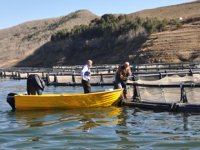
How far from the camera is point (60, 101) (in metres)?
19.9

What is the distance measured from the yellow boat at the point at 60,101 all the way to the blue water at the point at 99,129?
44 cm

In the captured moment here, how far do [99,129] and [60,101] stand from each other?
578 cm

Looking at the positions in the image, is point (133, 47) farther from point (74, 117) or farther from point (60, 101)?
point (74, 117)

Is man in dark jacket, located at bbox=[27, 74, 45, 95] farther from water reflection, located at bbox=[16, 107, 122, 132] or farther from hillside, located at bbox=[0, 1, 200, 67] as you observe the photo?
hillside, located at bbox=[0, 1, 200, 67]

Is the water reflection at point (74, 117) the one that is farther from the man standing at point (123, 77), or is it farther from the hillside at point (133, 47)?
the hillside at point (133, 47)

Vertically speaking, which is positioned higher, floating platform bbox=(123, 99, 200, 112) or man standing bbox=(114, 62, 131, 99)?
man standing bbox=(114, 62, 131, 99)

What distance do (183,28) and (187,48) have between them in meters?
11.1

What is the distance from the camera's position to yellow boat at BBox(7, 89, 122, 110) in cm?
1970

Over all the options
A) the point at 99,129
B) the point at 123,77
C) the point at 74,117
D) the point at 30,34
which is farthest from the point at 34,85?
the point at 30,34

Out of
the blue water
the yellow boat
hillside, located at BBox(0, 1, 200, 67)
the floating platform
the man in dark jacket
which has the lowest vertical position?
the blue water

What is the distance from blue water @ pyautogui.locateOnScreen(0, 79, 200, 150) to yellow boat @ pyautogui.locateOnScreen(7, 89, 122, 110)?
44 cm

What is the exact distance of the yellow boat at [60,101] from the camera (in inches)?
776

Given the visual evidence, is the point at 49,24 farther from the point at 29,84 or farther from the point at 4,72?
the point at 29,84

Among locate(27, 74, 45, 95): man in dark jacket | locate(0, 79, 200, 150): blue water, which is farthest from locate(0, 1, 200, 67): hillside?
locate(0, 79, 200, 150): blue water
